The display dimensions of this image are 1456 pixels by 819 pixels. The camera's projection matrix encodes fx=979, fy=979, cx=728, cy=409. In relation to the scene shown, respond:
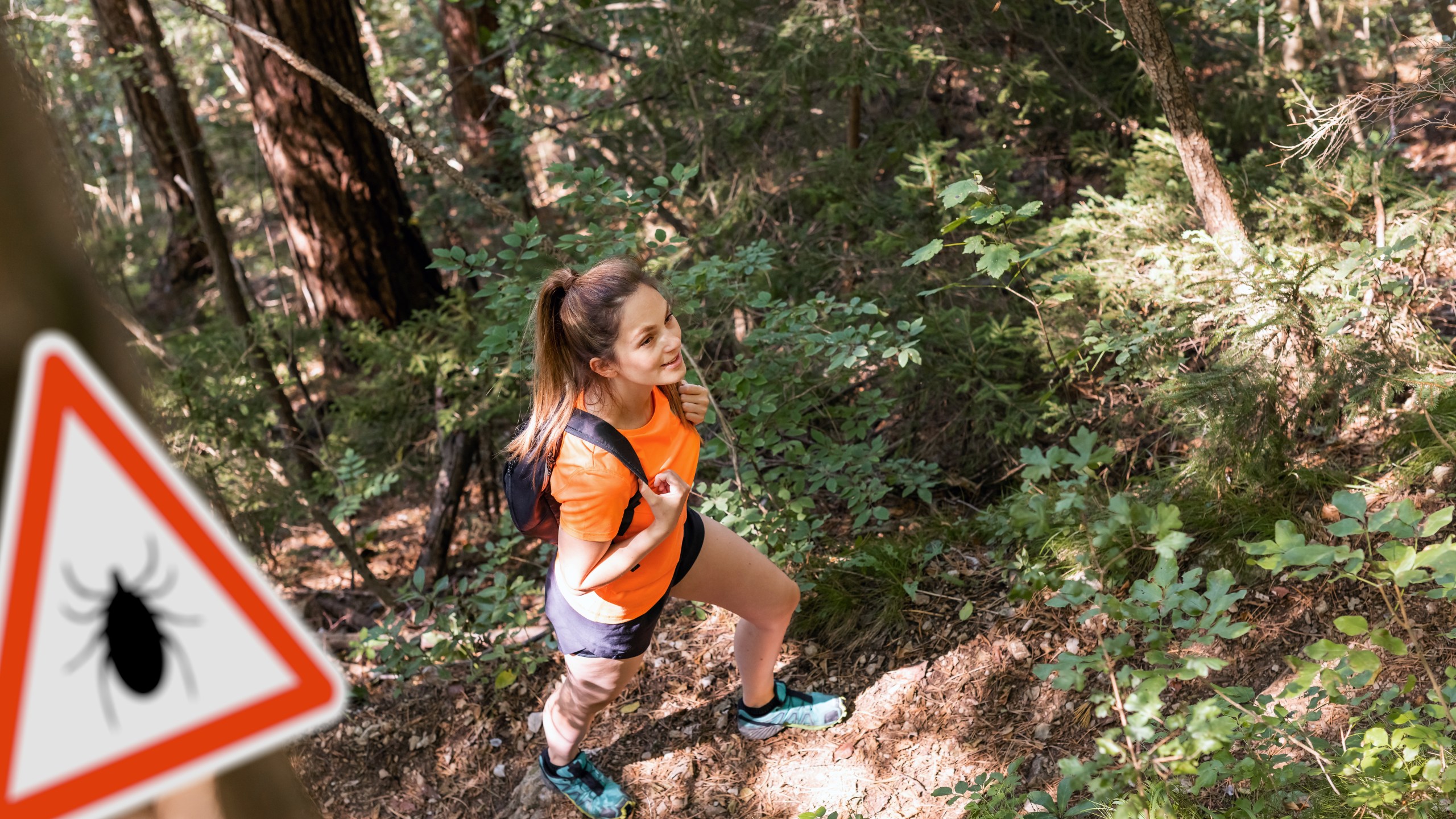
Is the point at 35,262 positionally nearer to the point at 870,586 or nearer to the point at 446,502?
the point at 870,586

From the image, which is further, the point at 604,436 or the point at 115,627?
the point at 604,436

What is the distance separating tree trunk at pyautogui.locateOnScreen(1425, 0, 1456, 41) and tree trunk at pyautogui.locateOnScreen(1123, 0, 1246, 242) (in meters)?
2.07

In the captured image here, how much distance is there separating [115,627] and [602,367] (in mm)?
1708

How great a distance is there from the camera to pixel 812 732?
12.1ft

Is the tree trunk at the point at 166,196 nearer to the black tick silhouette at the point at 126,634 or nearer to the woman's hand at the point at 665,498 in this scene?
the woman's hand at the point at 665,498

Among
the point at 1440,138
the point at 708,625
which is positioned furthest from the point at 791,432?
the point at 1440,138

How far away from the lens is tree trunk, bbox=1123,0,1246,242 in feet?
11.8

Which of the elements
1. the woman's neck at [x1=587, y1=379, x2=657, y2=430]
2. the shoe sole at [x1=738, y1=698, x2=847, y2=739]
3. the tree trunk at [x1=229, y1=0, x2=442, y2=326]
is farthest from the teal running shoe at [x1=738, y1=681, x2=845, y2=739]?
the tree trunk at [x1=229, y1=0, x2=442, y2=326]

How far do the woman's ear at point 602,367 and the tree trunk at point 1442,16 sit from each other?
15.5 ft

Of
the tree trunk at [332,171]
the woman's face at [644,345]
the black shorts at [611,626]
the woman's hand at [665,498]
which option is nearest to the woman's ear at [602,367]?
the woman's face at [644,345]

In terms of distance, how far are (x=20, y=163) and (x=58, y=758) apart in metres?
0.58

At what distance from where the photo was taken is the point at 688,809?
3521 millimetres

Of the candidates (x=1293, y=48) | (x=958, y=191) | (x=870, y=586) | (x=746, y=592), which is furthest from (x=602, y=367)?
(x=1293, y=48)

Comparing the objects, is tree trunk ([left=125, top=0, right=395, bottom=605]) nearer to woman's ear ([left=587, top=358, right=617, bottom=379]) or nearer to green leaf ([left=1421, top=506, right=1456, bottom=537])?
Result: woman's ear ([left=587, top=358, right=617, bottom=379])
